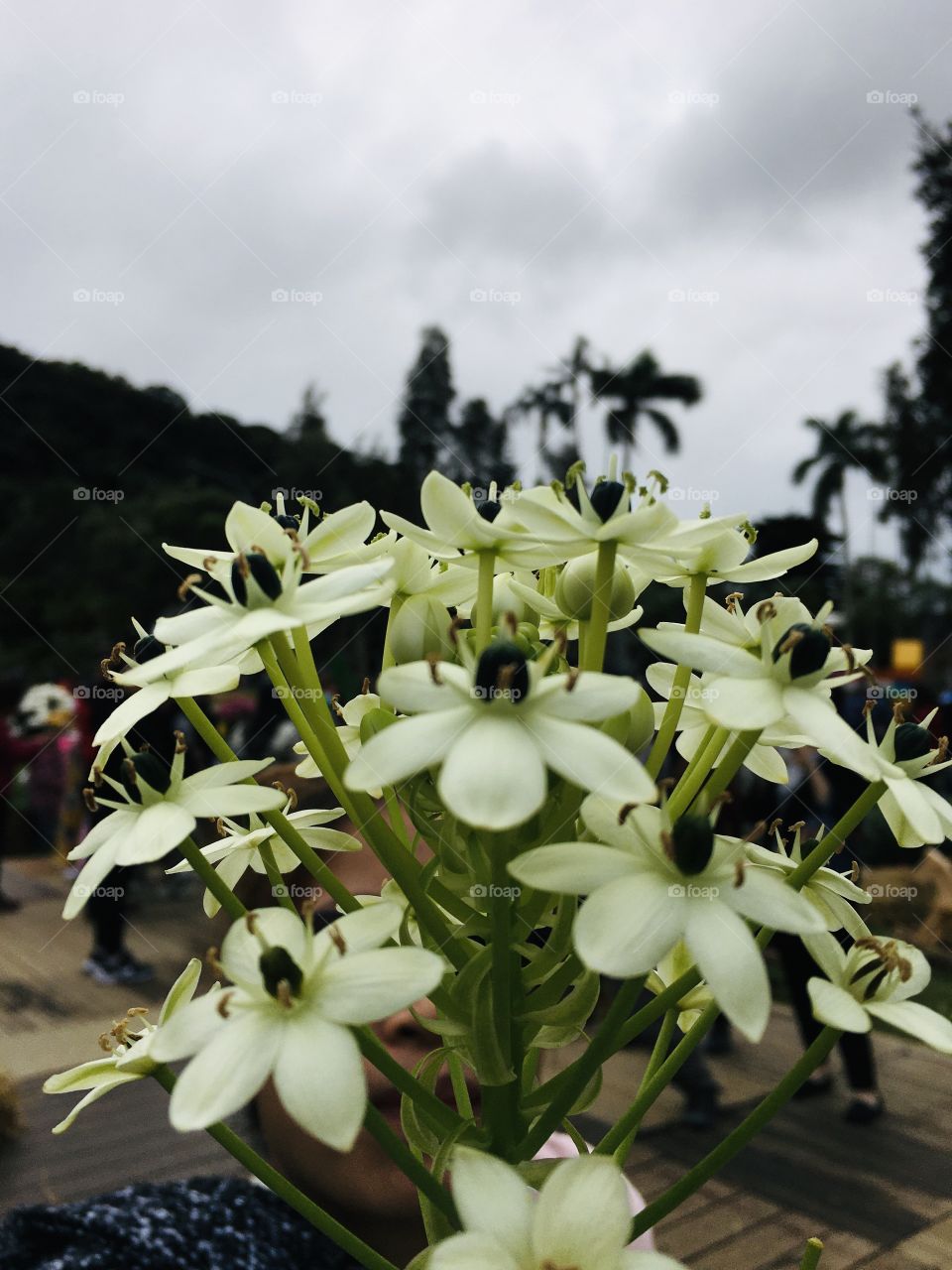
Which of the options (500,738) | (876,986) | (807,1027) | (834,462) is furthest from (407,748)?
(834,462)

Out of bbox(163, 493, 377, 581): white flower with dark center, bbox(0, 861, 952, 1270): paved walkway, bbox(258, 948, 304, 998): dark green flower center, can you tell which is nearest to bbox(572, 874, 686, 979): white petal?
bbox(258, 948, 304, 998): dark green flower center

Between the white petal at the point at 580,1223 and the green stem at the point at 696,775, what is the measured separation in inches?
6.8

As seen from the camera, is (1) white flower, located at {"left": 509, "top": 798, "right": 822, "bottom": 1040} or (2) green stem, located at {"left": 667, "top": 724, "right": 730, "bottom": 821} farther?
(2) green stem, located at {"left": 667, "top": 724, "right": 730, "bottom": 821}

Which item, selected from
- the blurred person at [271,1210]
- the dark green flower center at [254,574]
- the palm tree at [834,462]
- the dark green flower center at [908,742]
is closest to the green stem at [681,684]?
the dark green flower center at [908,742]

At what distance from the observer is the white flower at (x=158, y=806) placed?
425mm

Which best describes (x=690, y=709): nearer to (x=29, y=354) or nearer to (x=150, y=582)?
(x=29, y=354)

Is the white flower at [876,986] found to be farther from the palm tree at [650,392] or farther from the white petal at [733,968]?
the palm tree at [650,392]

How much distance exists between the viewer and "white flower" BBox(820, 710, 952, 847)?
44cm

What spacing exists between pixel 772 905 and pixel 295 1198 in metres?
0.26

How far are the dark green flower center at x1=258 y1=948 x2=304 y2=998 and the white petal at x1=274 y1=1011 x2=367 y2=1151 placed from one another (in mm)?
17

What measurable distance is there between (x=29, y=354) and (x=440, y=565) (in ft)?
39.3

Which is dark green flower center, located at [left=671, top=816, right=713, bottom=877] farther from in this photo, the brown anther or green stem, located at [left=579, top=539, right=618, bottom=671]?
the brown anther

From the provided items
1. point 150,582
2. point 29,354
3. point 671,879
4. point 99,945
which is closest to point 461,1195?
point 671,879

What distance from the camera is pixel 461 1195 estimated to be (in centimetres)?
39
